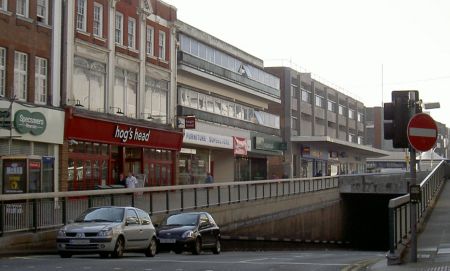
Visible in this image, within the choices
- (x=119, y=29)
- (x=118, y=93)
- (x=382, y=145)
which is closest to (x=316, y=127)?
(x=382, y=145)

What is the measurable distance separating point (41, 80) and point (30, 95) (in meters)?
1.38

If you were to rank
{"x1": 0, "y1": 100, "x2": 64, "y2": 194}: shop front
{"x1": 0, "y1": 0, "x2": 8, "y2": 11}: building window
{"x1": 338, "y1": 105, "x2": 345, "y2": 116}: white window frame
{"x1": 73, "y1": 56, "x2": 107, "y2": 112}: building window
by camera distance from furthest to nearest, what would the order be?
1. {"x1": 338, "y1": 105, "x2": 345, "y2": 116}: white window frame
2. {"x1": 73, "y1": 56, "x2": 107, "y2": 112}: building window
3. {"x1": 0, "y1": 0, "x2": 8, "y2": 11}: building window
4. {"x1": 0, "y1": 100, "x2": 64, "y2": 194}: shop front

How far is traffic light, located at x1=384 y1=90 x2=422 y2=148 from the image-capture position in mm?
15859

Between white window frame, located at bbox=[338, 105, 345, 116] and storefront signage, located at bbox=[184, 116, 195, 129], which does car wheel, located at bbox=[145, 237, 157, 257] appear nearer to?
storefront signage, located at bbox=[184, 116, 195, 129]

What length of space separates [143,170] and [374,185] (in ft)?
69.8

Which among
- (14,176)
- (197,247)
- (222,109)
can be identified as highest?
(222,109)

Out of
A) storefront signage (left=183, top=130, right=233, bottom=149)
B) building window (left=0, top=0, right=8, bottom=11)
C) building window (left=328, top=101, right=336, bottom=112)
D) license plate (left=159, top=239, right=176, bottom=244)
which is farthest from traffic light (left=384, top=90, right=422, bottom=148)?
building window (left=328, top=101, right=336, bottom=112)

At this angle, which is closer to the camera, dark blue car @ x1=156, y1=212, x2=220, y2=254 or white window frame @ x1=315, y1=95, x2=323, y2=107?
dark blue car @ x1=156, y1=212, x2=220, y2=254

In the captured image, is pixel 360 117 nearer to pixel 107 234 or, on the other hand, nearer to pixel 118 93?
pixel 118 93

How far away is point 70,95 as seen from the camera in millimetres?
35281

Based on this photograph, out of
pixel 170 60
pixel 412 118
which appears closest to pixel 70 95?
pixel 170 60

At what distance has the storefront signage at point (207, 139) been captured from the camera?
48750mm

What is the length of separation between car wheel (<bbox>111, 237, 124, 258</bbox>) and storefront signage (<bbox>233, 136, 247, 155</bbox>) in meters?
35.3

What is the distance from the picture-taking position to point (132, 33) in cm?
4206
